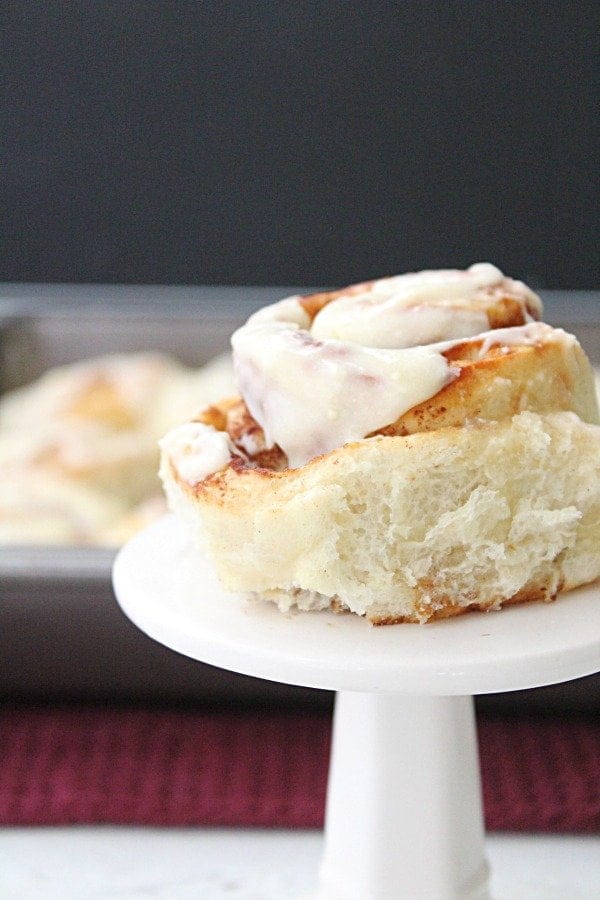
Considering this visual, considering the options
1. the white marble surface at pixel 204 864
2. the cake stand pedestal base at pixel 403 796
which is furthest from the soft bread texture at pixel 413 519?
the white marble surface at pixel 204 864

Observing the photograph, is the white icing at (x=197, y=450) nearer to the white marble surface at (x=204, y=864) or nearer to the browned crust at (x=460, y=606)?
the browned crust at (x=460, y=606)

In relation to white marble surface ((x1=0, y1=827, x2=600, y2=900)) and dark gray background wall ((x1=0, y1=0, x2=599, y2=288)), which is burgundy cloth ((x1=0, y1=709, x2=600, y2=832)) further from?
dark gray background wall ((x1=0, y1=0, x2=599, y2=288))

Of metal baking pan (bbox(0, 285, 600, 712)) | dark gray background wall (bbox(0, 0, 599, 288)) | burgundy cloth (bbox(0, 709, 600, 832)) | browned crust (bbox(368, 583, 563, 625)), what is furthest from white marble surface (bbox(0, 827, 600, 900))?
dark gray background wall (bbox(0, 0, 599, 288))

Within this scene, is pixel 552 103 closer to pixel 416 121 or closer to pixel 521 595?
pixel 416 121

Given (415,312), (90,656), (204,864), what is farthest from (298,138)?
(415,312)

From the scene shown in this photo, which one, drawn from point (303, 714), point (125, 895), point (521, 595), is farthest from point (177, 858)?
point (521, 595)

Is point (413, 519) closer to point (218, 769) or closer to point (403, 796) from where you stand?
point (403, 796)
